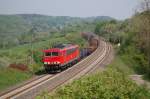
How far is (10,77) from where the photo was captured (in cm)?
4275

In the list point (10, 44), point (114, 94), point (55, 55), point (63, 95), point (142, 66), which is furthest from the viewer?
point (10, 44)

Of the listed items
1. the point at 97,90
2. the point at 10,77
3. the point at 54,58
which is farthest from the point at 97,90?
the point at 54,58

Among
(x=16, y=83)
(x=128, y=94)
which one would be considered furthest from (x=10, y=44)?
(x=128, y=94)

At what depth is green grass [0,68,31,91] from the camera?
133 ft

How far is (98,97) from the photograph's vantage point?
2014 centimetres

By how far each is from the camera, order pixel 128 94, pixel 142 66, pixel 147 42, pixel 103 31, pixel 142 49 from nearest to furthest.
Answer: pixel 128 94 → pixel 142 66 → pixel 147 42 → pixel 142 49 → pixel 103 31

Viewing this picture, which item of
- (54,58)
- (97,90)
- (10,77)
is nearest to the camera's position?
(97,90)

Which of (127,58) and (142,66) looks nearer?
(142,66)

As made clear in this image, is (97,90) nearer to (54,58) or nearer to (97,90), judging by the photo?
(97,90)

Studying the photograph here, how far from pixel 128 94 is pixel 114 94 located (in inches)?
63.2

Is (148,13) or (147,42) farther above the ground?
(148,13)

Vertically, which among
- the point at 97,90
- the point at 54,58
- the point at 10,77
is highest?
the point at 97,90

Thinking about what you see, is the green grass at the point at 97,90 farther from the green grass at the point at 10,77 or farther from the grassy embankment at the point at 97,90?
the green grass at the point at 10,77

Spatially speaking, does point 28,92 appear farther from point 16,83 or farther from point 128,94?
point 128,94
